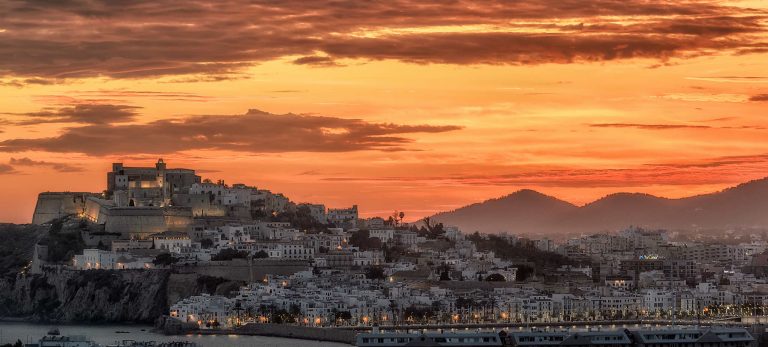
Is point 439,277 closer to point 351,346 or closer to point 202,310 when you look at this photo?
point 202,310

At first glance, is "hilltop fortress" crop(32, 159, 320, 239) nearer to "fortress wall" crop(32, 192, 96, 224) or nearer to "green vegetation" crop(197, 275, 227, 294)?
"fortress wall" crop(32, 192, 96, 224)

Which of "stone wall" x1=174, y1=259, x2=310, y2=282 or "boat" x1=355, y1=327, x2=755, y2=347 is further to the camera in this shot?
"stone wall" x1=174, y1=259, x2=310, y2=282

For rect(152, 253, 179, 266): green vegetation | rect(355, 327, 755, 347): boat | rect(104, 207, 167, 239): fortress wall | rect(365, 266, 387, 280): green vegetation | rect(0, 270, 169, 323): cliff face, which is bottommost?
rect(355, 327, 755, 347): boat

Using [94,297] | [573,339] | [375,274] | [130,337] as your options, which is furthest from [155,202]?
[573,339]

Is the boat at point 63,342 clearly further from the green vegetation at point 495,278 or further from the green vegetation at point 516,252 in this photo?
the green vegetation at point 516,252

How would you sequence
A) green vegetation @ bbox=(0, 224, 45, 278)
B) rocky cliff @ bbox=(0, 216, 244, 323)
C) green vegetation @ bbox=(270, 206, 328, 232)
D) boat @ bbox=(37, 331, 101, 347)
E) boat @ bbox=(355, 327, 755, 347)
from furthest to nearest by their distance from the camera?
green vegetation @ bbox=(270, 206, 328, 232) → green vegetation @ bbox=(0, 224, 45, 278) → rocky cliff @ bbox=(0, 216, 244, 323) → boat @ bbox=(37, 331, 101, 347) → boat @ bbox=(355, 327, 755, 347)

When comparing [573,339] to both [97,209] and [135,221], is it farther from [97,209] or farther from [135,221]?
[97,209]

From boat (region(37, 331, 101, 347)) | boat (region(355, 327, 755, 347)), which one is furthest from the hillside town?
boat (region(355, 327, 755, 347))
